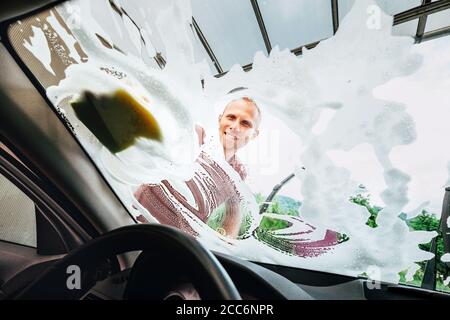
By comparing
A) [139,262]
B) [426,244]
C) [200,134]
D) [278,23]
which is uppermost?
[278,23]

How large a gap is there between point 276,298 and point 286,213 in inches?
32.0

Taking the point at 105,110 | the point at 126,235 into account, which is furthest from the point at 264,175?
the point at 105,110

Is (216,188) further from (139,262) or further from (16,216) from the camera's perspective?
(16,216)

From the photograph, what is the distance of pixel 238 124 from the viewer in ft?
6.32

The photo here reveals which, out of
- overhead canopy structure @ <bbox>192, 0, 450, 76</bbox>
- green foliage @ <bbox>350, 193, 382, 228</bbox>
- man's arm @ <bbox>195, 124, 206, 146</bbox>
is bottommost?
green foliage @ <bbox>350, 193, 382, 228</bbox>

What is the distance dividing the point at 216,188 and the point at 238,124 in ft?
1.80

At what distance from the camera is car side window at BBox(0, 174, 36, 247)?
6.48ft

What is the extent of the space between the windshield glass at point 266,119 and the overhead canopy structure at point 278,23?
11 mm

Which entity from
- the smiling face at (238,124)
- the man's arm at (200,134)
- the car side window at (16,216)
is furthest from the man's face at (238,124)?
the car side window at (16,216)

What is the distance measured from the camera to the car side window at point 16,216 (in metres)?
1.98

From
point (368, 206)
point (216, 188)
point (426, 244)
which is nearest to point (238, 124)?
point (216, 188)

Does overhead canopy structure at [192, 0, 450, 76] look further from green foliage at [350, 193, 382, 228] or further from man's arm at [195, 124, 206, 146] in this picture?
green foliage at [350, 193, 382, 228]

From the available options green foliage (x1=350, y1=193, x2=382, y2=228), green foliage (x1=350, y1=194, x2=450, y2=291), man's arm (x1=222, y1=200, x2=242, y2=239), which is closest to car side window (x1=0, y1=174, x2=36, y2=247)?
man's arm (x1=222, y1=200, x2=242, y2=239)

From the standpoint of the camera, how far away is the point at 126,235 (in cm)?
113
